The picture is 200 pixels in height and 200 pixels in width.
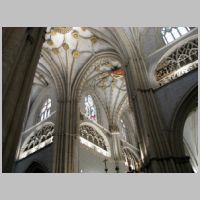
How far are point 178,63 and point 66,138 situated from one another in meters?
7.54

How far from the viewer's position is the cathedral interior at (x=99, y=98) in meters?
5.32

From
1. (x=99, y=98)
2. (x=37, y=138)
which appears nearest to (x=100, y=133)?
(x=99, y=98)

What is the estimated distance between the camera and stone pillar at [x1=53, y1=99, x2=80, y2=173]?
12923mm

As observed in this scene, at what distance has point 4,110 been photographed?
14.1ft

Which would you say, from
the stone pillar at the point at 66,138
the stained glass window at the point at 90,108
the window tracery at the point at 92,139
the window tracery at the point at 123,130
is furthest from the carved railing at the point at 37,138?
the window tracery at the point at 123,130

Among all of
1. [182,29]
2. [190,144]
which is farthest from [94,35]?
[190,144]

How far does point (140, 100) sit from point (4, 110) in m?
7.14

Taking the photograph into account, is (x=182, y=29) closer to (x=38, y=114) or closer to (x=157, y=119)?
(x=157, y=119)

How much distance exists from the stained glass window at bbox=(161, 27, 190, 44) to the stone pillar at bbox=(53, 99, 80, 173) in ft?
23.7

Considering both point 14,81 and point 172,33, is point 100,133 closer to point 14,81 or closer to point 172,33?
point 172,33

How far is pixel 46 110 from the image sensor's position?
18453 mm

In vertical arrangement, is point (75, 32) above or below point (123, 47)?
above

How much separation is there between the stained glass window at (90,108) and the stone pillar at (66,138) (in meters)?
2.59

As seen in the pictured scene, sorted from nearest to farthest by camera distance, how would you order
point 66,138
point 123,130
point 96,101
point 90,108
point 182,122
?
point 182,122 < point 66,138 < point 90,108 < point 96,101 < point 123,130
